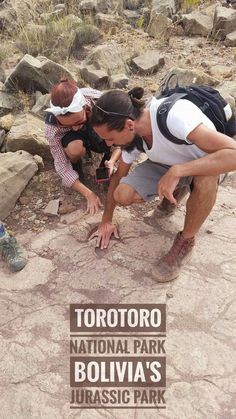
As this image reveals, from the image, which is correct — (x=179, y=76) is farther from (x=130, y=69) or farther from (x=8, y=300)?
(x=8, y=300)

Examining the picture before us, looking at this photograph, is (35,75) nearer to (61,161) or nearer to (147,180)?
(61,161)

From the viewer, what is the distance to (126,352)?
2.29 metres

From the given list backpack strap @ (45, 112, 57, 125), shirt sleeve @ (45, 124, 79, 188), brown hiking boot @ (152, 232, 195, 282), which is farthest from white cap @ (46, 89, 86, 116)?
brown hiking boot @ (152, 232, 195, 282)

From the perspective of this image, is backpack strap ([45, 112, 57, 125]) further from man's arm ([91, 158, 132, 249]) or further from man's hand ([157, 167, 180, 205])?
man's hand ([157, 167, 180, 205])

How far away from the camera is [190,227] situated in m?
2.57

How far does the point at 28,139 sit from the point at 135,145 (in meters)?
1.22

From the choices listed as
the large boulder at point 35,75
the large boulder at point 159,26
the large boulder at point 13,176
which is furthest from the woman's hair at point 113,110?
the large boulder at point 159,26

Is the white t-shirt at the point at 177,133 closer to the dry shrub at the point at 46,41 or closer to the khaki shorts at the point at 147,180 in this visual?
the khaki shorts at the point at 147,180

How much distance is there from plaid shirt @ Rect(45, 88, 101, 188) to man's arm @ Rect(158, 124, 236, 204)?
872 mm

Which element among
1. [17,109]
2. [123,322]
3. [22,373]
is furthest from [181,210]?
[17,109]

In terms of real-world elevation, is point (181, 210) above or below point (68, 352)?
above

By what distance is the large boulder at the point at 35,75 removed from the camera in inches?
159

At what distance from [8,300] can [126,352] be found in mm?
752

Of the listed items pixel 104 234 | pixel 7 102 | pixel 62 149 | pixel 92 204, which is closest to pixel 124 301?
pixel 104 234
